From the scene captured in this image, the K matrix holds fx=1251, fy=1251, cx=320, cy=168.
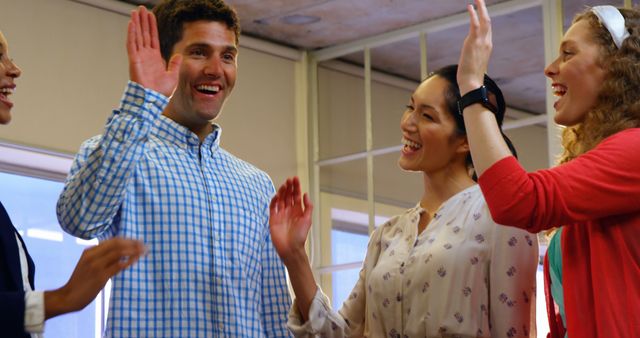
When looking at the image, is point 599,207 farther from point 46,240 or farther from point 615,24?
point 46,240

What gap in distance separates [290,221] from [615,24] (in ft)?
2.80

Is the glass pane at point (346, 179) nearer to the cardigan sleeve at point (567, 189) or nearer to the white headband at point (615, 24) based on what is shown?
the white headband at point (615, 24)

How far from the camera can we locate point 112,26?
25.0 ft

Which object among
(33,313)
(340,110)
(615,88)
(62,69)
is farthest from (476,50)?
(340,110)

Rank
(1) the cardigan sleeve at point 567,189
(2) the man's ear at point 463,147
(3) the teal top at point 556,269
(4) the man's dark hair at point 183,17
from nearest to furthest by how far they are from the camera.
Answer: (1) the cardigan sleeve at point 567,189 → (3) the teal top at point 556,269 → (4) the man's dark hair at point 183,17 → (2) the man's ear at point 463,147

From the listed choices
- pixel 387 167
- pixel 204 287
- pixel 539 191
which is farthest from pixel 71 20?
pixel 539 191

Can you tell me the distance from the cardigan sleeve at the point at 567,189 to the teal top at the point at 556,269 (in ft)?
0.76

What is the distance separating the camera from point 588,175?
252 centimetres

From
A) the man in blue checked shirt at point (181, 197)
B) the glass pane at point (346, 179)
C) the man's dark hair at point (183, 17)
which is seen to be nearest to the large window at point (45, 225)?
the glass pane at point (346, 179)

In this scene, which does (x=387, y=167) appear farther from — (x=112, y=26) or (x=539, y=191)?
(x=539, y=191)

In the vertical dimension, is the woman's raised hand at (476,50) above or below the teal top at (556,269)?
above

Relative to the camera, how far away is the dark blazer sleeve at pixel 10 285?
240cm

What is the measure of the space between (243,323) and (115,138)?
0.55 m

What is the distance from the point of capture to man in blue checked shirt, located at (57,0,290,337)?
104 inches
